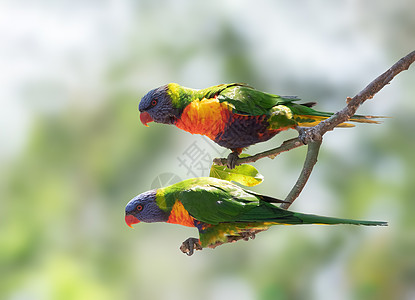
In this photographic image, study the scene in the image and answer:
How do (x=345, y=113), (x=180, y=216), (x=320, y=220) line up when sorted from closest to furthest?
(x=320, y=220) → (x=345, y=113) → (x=180, y=216)

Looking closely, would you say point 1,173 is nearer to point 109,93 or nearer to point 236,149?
point 109,93

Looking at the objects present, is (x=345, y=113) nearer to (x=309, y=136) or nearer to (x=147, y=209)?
(x=309, y=136)

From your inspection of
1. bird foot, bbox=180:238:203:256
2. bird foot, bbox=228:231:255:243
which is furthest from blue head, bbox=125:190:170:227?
bird foot, bbox=228:231:255:243

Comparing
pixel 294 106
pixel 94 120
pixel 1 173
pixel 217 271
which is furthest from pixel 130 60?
pixel 294 106

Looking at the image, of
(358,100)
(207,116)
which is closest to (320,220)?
(358,100)

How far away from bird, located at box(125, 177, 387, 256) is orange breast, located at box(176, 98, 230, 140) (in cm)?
17

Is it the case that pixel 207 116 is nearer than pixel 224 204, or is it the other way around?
pixel 224 204

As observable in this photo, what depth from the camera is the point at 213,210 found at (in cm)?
136

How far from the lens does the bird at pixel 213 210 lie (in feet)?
4.31

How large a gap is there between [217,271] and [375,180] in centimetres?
123

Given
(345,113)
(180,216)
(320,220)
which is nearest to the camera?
(320,220)

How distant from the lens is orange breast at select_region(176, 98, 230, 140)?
1487 millimetres

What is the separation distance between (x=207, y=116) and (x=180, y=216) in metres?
0.34

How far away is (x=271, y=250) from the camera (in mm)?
3062
